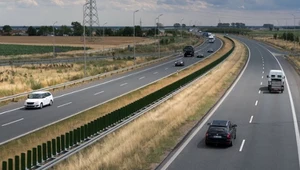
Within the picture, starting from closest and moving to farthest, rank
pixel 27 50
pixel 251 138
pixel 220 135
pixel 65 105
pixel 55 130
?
pixel 220 135
pixel 251 138
pixel 55 130
pixel 65 105
pixel 27 50

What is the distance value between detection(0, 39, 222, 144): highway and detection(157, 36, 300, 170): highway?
9.64 metres

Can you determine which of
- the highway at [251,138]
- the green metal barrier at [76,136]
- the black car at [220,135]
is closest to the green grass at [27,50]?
the highway at [251,138]

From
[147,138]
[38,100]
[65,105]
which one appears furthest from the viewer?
[65,105]

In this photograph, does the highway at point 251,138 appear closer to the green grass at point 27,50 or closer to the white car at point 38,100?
the white car at point 38,100

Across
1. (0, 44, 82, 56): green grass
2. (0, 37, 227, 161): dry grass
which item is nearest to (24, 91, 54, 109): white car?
(0, 37, 227, 161): dry grass

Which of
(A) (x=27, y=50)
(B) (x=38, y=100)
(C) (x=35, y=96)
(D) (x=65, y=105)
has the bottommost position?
(A) (x=27, y=50)

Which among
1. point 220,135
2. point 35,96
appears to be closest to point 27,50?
point 35,96

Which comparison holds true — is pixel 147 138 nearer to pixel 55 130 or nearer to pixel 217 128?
pixel 217 128

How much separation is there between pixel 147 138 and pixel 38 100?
576 inches

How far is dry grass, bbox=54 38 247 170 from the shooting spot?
66.2 ft

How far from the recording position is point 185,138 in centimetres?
2644

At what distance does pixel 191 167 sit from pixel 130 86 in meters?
32.9

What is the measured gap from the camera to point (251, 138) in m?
26.7

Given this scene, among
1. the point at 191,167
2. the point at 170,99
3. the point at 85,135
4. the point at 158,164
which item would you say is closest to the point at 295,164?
the point at 191,167
